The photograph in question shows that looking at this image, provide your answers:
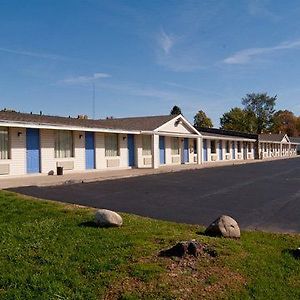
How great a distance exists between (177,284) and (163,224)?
10.5 ft

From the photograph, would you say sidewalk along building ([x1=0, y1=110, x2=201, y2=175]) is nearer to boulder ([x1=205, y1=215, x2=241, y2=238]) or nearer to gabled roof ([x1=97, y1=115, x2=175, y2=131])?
gabled roof ([x1=97, y1=115, x2=175, y2=131])

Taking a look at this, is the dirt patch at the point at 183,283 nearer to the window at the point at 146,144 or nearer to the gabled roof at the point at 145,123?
the gabled roof at the point at 145,123

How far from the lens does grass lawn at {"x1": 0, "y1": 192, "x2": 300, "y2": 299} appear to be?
4.88 m

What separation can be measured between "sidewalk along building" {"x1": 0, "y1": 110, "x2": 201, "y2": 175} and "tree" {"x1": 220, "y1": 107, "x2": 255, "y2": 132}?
6798cm

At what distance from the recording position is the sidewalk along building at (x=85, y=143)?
63.1ft

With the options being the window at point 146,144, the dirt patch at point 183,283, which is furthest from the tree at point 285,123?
the dirt patch at point 183,283

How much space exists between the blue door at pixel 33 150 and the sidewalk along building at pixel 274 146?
137ft

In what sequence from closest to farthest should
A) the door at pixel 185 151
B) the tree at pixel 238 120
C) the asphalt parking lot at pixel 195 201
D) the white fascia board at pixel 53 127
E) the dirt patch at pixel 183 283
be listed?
1. the dirt patch at pixel 183 283
2. the asphalt parking lot at pixel 195 201
3. the white fascia board at pixel 53 127
4. the door at pixel 185 151
5. the tree at pixel 238 120

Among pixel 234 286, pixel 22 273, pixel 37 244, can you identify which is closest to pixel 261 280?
pixel 234 286

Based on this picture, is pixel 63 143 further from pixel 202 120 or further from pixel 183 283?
pixel 202 120

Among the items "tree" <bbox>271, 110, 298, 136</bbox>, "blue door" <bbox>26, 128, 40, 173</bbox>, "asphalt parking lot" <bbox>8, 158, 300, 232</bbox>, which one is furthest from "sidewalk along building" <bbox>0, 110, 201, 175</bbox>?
"tree" <bbox>271, 110, 298, 136</bbox>

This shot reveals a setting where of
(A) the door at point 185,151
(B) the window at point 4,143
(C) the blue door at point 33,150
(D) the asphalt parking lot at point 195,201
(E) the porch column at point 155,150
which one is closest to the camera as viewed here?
(D) the asphalt parking lot at point 195,201

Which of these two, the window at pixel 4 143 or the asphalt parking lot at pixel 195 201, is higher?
the window at pixel 4 143

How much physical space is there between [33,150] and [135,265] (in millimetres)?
15831
